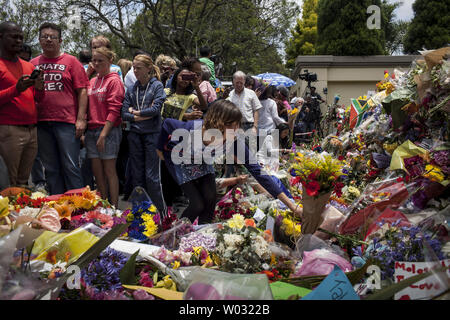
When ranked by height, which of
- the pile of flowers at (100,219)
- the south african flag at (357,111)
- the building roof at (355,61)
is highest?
the building roof at (355,61)

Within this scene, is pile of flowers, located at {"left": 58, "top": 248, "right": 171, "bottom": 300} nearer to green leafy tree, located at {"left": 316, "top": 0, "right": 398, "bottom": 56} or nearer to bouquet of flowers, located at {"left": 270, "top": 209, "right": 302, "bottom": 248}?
bouquet of flowers, located at {"left": 270, "top": 209, "right": 302, "bottom": 248}

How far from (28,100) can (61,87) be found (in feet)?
1.09

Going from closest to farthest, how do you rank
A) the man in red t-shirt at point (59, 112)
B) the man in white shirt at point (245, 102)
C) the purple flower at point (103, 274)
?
the purple flower at point (103, 274) → the man in red t-shirt at point (59, 112) → the man in white shirt at point (245, 102)

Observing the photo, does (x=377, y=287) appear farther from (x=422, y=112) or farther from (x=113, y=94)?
(x=113, y=94)

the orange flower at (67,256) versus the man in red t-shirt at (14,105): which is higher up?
the man in red t-shirt at (14,105)

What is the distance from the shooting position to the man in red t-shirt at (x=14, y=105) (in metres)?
3.79

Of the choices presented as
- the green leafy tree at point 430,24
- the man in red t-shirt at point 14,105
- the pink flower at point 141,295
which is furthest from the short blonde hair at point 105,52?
the green leafy tree at point 430,24

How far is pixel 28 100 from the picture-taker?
3.90m

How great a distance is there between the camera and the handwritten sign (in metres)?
1.39

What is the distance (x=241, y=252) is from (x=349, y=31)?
50.2 feet

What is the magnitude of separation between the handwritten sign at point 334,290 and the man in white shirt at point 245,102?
5151 millimetres

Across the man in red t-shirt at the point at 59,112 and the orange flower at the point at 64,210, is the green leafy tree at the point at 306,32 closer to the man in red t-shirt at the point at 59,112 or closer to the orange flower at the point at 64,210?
the man in red t-shirt at the point at 59,112

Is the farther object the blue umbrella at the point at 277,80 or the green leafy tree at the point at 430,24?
the green leafy tree at the point at 430,24

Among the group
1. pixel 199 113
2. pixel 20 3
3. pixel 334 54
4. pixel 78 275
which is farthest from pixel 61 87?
pixel 20 3
